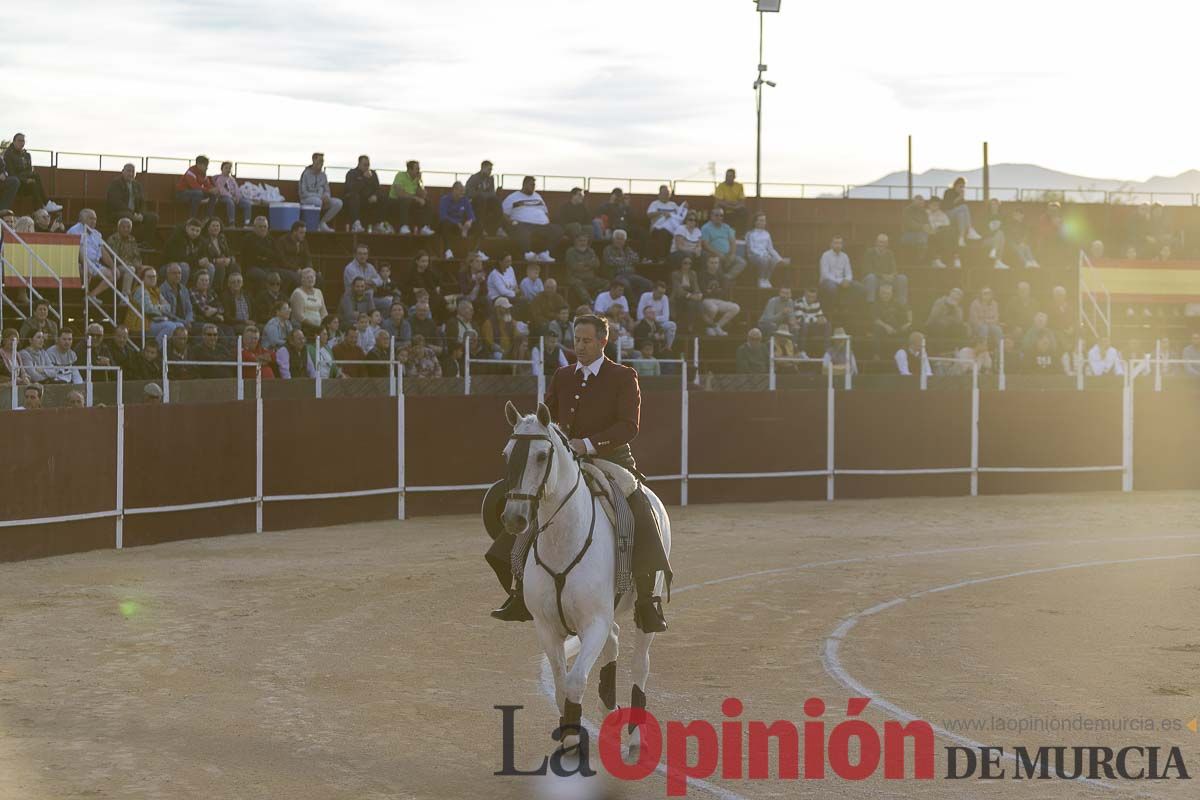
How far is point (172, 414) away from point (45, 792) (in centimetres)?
1035

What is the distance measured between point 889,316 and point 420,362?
334 inches

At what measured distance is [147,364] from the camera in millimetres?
17859

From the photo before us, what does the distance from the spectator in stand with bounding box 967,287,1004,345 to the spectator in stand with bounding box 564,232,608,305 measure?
594cm

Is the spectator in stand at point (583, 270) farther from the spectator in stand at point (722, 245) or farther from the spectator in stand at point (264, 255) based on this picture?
the spectator in stand at point (264, 255)

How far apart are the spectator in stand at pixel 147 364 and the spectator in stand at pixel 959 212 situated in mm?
15465

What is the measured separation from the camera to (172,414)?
17.4 meters

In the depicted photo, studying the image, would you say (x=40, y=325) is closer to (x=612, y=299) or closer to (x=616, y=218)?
(x=612, y=299)

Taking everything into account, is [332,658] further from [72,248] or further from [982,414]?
[982,414]

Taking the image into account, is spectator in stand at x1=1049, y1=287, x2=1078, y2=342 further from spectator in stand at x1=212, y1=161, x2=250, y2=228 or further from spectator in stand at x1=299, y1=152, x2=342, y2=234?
spectator in stand at x1=212, y1=161, x2=250, y2=228

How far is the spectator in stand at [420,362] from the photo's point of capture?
67.1 ft

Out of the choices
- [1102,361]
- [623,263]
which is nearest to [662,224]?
[623,263]

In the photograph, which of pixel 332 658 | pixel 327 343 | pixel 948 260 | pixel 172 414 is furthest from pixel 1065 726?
pixel 948 260

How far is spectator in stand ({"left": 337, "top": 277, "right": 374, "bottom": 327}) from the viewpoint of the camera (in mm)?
20953

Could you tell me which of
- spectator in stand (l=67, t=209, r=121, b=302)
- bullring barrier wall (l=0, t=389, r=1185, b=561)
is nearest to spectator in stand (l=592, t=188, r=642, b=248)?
bullring barrier wall (l=0, t=389, r=1185, b=561)
